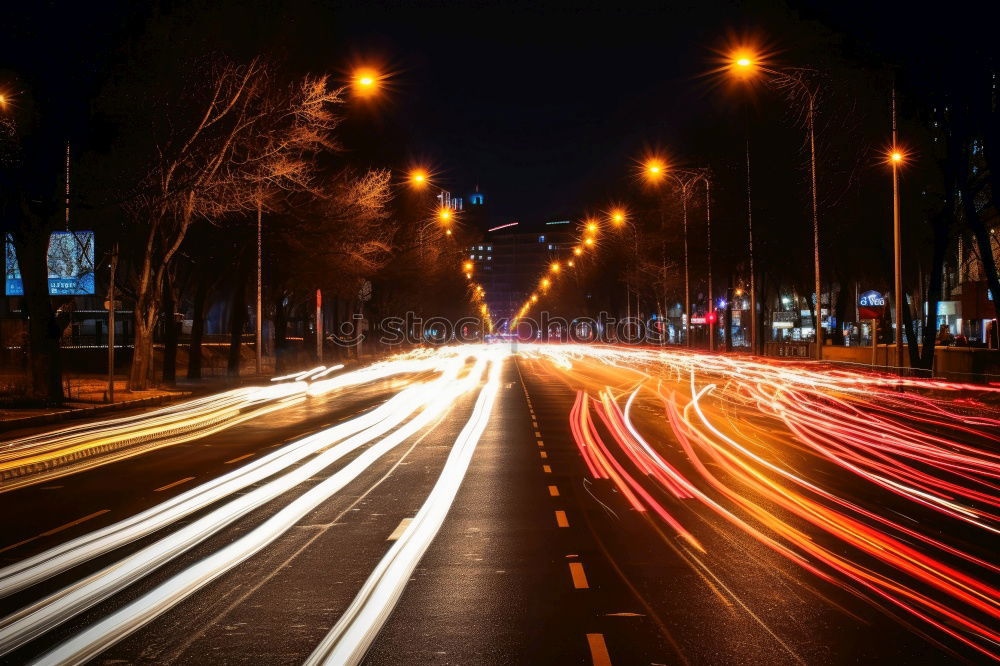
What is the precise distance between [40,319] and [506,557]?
21947 mm

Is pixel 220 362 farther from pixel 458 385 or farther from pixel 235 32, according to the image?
pixel 235 32

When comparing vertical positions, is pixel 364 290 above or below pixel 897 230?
above

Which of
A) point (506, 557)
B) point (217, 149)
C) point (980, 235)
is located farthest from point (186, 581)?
point (980, 235)

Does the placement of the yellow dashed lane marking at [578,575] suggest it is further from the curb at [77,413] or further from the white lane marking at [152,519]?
the curb at [77,413]

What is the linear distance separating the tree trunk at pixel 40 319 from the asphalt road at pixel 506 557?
10.2 m

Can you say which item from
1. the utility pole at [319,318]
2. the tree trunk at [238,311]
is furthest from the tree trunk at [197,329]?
the utility pole at [319,318]

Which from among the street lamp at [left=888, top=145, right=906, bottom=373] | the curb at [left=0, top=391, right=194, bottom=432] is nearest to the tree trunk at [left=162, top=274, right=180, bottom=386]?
the curb at [left=0, top=391, right=194, bottom=432]

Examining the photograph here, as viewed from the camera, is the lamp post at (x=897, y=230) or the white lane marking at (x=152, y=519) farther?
the lamp post at (x=897, y=230)

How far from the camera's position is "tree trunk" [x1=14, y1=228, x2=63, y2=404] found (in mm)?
27188

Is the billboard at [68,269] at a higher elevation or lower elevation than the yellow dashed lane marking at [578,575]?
higher

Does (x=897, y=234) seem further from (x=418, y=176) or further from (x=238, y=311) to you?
(x=418, y=176)

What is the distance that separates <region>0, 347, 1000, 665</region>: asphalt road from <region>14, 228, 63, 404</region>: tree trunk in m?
10.2

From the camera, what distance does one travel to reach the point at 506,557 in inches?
387

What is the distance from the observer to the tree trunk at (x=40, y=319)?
89.2ft
